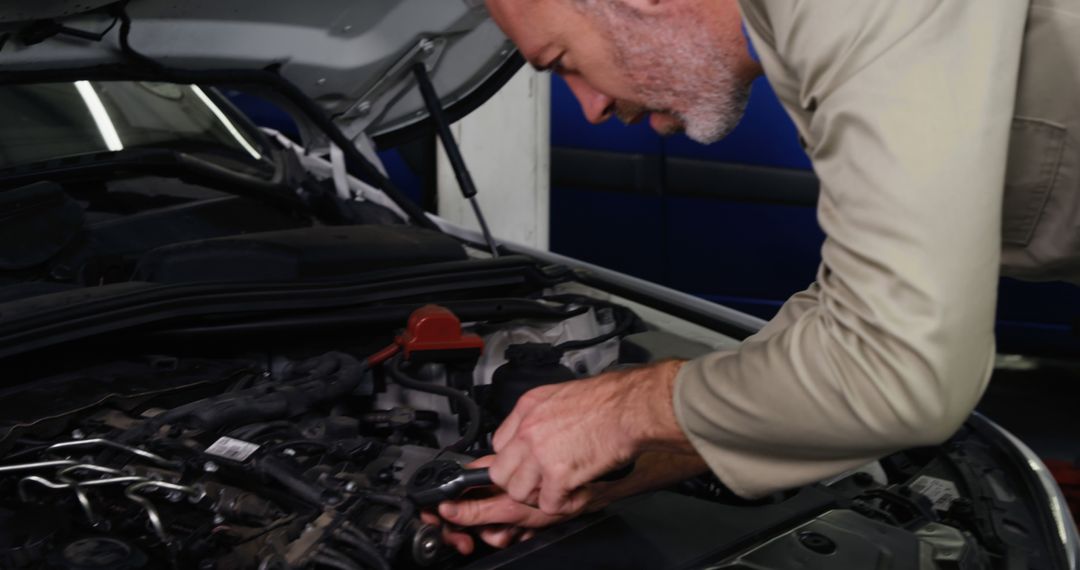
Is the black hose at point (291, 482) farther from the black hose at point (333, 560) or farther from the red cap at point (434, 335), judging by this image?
the red cap at point (434, 335)

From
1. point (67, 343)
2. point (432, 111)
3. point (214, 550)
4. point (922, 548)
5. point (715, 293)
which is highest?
point (432, 111)

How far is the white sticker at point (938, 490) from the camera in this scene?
1.56 meters

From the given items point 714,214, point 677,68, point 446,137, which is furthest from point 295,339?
point 714,214

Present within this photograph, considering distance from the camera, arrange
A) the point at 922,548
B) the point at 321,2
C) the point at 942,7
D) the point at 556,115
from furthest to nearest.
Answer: the point at 556,115 < the point at 321,2 < the point at 922,548 < the point at 942,7

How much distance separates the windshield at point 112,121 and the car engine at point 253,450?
0.53 metres

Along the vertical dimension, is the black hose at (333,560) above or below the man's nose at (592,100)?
below

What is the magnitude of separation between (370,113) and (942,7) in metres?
→ 1.60

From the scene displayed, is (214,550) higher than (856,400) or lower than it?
lower

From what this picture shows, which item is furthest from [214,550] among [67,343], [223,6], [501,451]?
[223,6]

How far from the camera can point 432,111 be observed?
7.55 ft

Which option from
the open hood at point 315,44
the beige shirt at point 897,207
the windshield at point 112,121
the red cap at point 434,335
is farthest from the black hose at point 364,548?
the windshield at point 112,121

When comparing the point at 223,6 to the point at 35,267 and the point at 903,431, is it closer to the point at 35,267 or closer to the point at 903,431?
the point at 35,267

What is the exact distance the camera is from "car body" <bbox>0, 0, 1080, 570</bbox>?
127 cm

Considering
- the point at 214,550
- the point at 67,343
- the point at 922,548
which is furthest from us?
the point at 67,343
